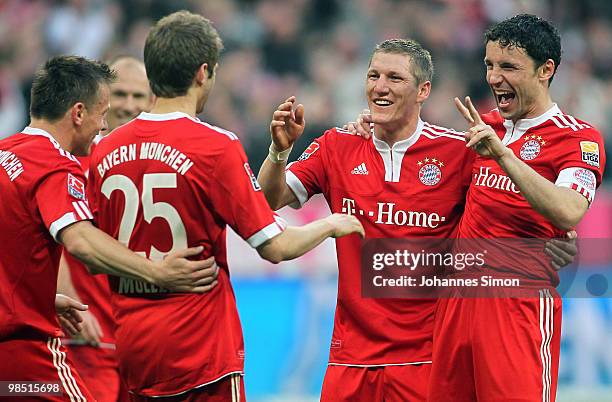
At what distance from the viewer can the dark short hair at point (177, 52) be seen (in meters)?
4.94

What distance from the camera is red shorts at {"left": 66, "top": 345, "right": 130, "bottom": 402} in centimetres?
666

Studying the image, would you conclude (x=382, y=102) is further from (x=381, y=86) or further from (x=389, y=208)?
(x=389, y=208)

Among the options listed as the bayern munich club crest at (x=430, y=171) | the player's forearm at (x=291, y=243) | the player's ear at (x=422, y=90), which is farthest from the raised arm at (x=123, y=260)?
the player's ear at (x=422, y=90)

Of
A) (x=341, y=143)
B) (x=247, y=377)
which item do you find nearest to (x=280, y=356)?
(x=247, y=377)

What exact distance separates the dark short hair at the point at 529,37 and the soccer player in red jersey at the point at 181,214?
157 cm

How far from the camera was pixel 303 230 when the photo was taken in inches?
197

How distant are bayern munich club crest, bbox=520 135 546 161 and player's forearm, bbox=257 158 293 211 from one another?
4.46 ft

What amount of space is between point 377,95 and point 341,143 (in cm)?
41

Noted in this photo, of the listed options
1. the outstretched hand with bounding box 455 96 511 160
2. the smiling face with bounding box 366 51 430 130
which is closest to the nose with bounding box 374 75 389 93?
the smiling face with bounding box 366 51 430 130

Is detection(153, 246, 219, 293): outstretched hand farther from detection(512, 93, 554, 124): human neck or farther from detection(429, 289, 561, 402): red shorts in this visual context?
detection(512, 93, 554, 124): human neck

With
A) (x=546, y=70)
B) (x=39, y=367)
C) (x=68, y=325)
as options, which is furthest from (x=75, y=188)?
(x=546, y=70)

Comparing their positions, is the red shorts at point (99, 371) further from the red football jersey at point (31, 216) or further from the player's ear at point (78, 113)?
the player's ear at point (78, 113)

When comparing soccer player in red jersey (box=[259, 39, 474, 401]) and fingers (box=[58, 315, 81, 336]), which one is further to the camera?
soccer player in red jersey (box=[259, 39, 474, 401])

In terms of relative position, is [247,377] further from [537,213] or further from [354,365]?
[537,213]
